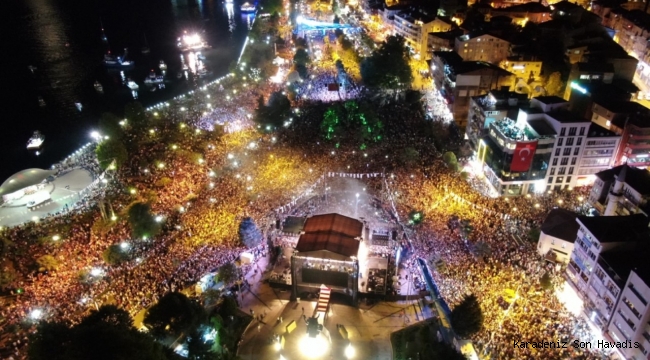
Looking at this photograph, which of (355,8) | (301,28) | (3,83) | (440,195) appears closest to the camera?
(440,195)

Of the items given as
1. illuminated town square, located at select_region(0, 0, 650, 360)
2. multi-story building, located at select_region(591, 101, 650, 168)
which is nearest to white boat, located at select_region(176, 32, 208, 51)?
illuminated town square, located at select_region(0, 0, 650, 360)

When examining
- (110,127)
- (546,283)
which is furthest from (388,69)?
(546,283)

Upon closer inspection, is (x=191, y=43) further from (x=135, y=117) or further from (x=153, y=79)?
(x=135, y=117)

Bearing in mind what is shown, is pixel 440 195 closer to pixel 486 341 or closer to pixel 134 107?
pixel 486 341

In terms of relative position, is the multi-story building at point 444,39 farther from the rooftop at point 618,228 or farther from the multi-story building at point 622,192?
the rooftop at point 618,228

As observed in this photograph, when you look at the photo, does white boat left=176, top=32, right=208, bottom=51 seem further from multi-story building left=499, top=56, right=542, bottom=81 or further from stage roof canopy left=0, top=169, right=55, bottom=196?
multi-story building left=499, top=56, right=542, bottom=81

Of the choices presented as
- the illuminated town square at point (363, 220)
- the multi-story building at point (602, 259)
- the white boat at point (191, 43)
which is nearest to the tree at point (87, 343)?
the illuminated town square at point (363, 220)

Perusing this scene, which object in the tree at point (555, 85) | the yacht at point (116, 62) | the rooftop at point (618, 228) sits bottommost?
the yacht at point (116, 62)

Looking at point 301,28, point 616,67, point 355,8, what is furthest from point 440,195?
point 355,8
